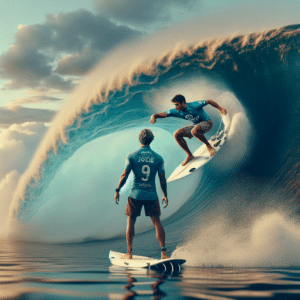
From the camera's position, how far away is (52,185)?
12.8 meters

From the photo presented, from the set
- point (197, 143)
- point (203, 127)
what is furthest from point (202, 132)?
point (197, 143)

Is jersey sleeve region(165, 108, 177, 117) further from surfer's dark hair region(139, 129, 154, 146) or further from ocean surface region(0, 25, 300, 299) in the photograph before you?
ocean surface region(0, 25, 300, 299)

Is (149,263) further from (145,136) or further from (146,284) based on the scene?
(145,136)

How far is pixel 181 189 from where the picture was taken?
12219mm

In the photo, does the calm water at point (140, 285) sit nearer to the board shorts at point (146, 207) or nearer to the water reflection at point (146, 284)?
the water reflection at point (146, 284)

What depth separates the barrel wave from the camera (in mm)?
7617

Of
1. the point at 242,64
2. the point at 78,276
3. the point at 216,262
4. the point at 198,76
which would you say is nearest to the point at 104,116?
the point at 198,76

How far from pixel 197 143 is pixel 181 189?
2.12 meters

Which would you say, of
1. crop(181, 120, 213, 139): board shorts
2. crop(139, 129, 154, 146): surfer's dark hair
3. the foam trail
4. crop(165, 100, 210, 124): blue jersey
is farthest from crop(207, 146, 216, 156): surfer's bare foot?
crop(139, 129, 154, 146): surfer's dark hair

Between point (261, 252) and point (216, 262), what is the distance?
0.88 meters

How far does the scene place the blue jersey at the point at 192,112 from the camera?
6.20m

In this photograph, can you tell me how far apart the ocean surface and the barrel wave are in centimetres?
3

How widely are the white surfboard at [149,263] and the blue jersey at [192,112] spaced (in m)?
2.54

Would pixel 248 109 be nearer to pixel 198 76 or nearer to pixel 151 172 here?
pixel 198 76
